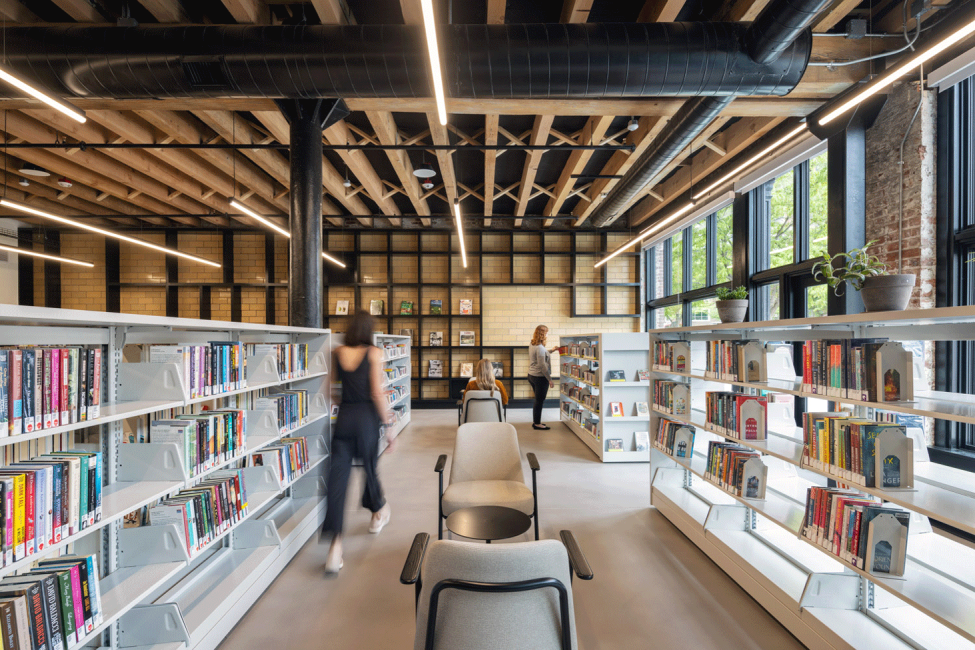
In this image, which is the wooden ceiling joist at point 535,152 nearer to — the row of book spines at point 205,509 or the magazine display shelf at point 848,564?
the magazine display shelf at point 848,564

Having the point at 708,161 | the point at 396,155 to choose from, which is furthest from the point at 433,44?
the point at 708,161

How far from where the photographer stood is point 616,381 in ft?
19.2

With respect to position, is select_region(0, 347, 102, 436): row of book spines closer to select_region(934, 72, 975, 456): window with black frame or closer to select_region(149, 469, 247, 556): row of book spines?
select_region(149, 469, 247, 556): row of book spines

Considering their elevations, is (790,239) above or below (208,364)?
above

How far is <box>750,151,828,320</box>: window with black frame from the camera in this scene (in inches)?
205

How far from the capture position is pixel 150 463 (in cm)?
215

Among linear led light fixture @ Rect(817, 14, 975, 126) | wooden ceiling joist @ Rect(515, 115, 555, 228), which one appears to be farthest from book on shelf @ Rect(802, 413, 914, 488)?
wooden ceiling joist @ Rect(515, 115, 555, 228)

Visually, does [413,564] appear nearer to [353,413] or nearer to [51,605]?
[51,605]

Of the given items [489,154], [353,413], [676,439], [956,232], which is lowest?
[676,439]

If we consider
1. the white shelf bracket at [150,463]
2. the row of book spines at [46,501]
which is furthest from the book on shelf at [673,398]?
the row of book spines at [46,501]

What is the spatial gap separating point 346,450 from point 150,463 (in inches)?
47.4

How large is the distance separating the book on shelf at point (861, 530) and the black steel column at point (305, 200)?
3.85 metres

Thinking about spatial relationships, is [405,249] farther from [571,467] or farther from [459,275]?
[571,467]

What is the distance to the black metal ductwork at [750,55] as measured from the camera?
2807 mm
